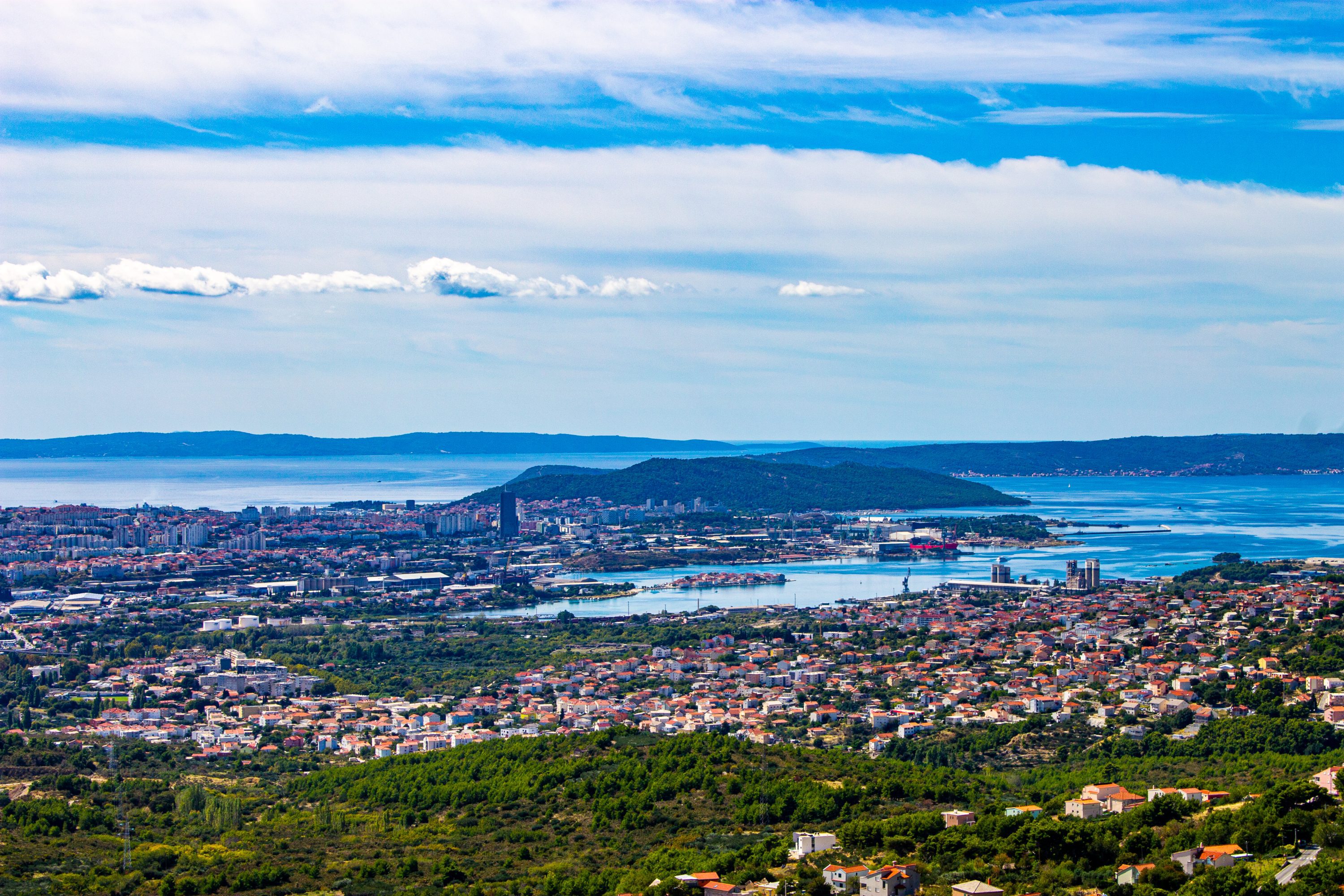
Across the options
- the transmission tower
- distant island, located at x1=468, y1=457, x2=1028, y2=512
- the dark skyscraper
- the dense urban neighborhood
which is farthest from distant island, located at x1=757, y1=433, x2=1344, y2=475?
the transmission tower

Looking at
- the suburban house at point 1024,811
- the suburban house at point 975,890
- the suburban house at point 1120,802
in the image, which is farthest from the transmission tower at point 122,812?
the suburban house at point 1120,802

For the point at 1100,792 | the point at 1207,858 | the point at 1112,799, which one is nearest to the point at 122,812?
the point at 1100,792

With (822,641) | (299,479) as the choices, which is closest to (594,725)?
(822,641)

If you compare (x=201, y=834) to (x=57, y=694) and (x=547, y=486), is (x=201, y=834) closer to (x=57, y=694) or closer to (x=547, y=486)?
(x=57, y=694)

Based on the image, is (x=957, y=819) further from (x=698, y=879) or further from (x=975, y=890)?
(x=975, y=890)

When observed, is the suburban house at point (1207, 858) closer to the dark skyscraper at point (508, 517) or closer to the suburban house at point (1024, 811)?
the suburban house at point (1024, 811)

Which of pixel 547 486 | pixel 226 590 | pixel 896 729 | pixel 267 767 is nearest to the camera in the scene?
pixel 267 767
